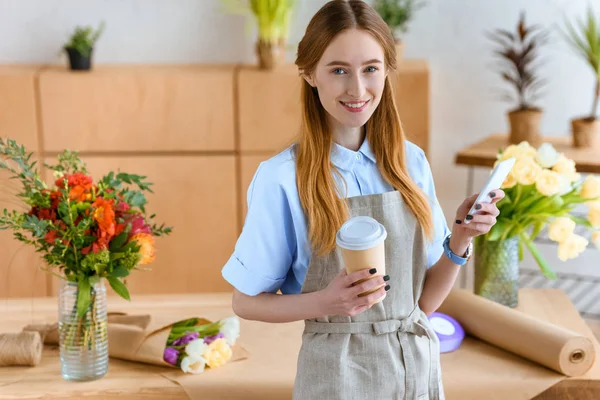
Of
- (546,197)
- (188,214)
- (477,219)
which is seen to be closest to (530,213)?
(546,197)

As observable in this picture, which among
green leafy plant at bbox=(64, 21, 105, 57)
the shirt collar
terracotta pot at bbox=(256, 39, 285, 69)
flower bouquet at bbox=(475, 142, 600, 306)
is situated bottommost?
flower bouquet at bbox=(475, 142, 600, 306)

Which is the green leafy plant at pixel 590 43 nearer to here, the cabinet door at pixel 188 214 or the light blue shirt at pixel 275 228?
A: the cabinet door at pixel 188 214

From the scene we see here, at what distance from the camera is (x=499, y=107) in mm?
3898

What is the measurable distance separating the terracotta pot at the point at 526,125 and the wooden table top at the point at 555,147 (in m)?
0.08

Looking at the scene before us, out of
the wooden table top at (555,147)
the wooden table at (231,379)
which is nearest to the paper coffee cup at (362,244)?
the wooden table at (231,379)

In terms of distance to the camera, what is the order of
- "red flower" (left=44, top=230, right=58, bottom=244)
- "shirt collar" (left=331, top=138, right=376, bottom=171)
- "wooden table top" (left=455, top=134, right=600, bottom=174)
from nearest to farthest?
"shirt collar" (left=331, top=138, right=376, bottom=171) < "red flower" (left=44, top=230, right=58, bottom=244) < "wooden table top" (left=455, top=134, right=600, bottom=174)

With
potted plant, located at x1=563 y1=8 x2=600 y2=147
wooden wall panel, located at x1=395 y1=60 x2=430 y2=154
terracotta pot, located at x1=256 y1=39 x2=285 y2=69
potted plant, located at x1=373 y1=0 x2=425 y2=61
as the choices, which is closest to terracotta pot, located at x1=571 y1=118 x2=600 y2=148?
potted plant, located at x1=563 y1=8 x2=600 y2=147

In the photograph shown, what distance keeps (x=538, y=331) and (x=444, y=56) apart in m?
2.23

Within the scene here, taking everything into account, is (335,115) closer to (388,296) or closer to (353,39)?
(353,39)

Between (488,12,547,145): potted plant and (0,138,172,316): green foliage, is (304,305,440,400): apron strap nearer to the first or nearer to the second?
(0,138,172,316): green foliage

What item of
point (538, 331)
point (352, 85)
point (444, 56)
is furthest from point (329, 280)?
point (444, 56)

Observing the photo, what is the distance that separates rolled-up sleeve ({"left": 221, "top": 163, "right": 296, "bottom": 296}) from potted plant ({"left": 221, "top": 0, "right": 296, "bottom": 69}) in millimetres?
2175

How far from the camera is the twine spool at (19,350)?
187 centimetres

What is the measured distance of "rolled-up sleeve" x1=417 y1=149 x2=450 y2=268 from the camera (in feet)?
5.21
